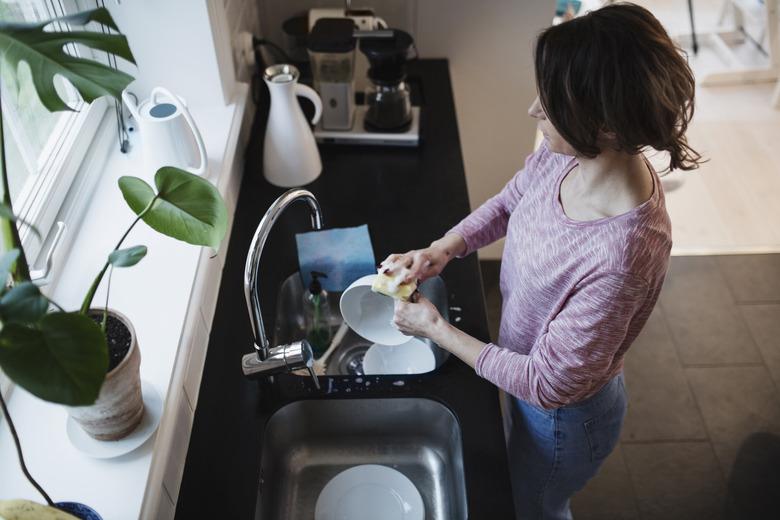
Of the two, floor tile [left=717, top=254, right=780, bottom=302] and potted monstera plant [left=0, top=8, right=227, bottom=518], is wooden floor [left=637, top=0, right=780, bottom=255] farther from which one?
potted monstera plant [left=0, top=8, right=227, bottom=518]

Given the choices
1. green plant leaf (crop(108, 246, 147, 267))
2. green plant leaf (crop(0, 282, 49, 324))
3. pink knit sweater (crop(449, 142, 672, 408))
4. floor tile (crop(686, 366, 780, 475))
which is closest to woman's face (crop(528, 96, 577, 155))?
pink knit sweater (crop(449, 142, 672, 408))

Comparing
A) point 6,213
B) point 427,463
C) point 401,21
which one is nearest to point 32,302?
point 6,213

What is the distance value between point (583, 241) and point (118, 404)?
0.68m

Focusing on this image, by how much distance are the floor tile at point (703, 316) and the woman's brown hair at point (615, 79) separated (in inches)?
65.8

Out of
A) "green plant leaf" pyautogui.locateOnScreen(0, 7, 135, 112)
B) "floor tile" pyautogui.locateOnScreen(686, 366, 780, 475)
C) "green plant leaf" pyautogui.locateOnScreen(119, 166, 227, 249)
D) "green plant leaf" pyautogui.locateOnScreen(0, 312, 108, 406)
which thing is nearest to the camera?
"green plant leaf" pyautogui.locateOnScreen(0, 312, 108, 406)

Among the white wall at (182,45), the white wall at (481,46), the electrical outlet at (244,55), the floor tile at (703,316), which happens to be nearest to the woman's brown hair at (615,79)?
the white wall at (182,45)

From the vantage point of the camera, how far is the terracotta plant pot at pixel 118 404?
2.61 feet

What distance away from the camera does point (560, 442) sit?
1.19 metres

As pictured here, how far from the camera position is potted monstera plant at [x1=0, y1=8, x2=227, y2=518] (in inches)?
22.0

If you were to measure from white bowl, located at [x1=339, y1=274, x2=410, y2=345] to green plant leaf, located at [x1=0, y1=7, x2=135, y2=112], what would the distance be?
0.64m

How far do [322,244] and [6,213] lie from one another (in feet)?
2.38

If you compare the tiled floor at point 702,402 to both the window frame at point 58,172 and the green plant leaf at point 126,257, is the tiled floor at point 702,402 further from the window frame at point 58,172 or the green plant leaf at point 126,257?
the green plant leaf at point 126,257

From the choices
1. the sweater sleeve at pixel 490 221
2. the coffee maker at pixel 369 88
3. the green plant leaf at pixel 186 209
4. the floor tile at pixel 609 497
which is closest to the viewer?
the green plant leaf at pixel 186 209

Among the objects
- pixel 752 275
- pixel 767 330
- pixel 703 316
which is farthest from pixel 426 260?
pixel 752 275
